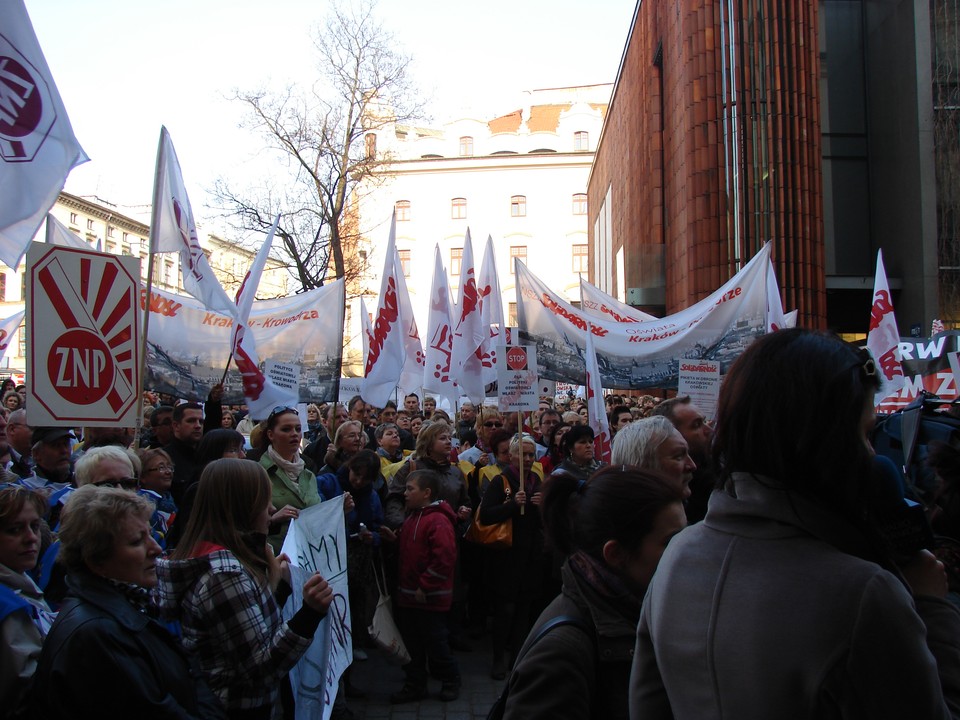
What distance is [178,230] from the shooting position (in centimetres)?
696

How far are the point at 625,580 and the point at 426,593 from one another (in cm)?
416

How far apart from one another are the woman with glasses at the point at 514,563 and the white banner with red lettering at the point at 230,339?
9.47 ft

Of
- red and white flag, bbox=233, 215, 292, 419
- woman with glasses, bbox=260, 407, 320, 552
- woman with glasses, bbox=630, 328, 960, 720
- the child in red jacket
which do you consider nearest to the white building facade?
red and white flag, bbox=233, 215, 292, 419

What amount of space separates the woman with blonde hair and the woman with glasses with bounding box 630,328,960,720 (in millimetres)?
1821

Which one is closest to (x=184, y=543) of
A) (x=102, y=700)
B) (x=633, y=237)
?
(x=102, y=700)

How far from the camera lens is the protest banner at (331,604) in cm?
389

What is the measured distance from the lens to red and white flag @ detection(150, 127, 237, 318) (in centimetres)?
668

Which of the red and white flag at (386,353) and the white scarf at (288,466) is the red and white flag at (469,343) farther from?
Result: the white scarf at (288,466)

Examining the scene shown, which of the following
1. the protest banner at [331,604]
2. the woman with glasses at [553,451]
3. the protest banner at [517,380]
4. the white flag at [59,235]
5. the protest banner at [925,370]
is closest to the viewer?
the protest banner at [331,604]

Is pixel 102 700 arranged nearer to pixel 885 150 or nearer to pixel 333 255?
pixel 333 255

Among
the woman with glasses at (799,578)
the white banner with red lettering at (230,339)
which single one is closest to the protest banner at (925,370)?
the white banner with red lettering at (230,339)

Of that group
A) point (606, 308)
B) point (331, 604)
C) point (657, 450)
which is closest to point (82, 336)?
point (331, 604)

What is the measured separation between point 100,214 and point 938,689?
62.7 meters

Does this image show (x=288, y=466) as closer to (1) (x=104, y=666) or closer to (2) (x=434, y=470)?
(2) (x=434, y=470)
